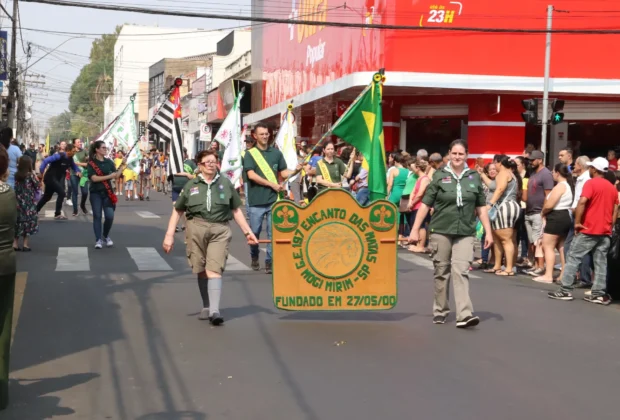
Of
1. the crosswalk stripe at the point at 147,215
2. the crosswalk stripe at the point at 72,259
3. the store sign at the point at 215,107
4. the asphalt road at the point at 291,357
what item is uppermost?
the store sign at the point at 215,107

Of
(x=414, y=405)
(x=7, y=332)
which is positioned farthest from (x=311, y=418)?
(x=7, y=332)

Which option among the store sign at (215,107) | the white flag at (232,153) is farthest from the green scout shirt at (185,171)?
the store sign at (215,107)

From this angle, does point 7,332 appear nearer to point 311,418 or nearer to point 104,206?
point 311,418

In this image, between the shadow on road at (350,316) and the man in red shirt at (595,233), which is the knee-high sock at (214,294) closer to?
the shadow on road at (350,316)

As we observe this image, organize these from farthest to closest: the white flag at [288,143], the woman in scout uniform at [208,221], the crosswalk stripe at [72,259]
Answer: the white flag at [288,143], the crosswalk stripe at [72,259], the woman in scout uniform at [208,221]

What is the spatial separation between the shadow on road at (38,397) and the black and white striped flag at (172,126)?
9.84m

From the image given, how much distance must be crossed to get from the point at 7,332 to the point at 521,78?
21.0 m

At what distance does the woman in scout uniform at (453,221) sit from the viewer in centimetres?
977

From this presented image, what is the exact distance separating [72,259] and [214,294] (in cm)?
591

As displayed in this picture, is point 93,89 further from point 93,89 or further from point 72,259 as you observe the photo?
point 72,259

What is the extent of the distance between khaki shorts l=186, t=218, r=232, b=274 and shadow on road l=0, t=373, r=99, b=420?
250 centimetres

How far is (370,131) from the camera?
37.6 ft

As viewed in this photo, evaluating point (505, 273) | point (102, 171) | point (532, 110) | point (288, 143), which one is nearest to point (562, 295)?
point (505, 273)

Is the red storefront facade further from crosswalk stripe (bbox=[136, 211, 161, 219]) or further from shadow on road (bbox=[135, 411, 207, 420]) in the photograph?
shadow on road (bbox=[135, 411, 207, 420])
